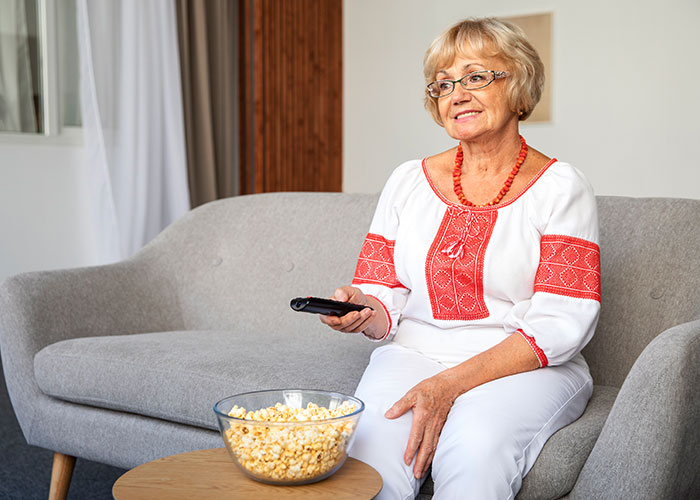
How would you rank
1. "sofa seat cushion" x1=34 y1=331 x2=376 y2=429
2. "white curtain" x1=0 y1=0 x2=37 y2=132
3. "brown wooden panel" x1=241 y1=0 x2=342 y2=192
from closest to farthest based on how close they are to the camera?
"sofa seat cushion" x1=34 y1=331 x2=376 y2=429 < "white curtain" x1=0 y1=0 x2=37 y2=132 < "brown wooden panel" x1=241 y1=0 x2=342 y2=192

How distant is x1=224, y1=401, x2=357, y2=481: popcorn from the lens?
1107 millimetres

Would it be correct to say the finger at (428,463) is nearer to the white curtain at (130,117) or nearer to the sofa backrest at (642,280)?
the sofa backrest at (642,280)

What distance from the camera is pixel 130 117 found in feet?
13.9

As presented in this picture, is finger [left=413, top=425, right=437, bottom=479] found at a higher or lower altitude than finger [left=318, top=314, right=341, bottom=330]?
lower

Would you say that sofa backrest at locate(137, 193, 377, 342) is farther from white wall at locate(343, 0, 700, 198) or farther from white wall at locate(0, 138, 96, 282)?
white wall at locate(343, 0, 700, 198)

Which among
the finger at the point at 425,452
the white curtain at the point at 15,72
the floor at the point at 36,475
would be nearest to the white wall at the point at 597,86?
the white curtain at the point at 15,72

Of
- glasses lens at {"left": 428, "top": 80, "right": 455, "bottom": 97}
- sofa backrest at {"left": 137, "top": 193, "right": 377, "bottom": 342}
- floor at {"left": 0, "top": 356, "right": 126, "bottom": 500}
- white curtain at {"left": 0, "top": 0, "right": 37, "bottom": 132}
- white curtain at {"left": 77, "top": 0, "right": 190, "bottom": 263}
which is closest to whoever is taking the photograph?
glasses lens at {"left": 428, "top": 80, "right": 455, "bottom": 97}

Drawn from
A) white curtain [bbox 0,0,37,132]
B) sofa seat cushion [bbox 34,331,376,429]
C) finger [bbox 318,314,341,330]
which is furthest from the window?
finger [bbox 318,314,341,330]

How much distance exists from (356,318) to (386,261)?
267 mm

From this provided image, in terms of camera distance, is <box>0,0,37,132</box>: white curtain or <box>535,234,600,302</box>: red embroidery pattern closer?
<box>535,234,600,302</box>: red embroidery pattern

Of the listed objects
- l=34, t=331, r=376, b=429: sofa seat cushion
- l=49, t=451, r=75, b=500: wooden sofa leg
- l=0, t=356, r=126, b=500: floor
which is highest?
l=34, t=331, r=376, b=429: sofa seat cushion

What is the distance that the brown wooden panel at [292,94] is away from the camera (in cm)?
507

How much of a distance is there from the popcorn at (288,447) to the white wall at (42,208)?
3.14m

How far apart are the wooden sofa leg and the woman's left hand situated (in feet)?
3.79
